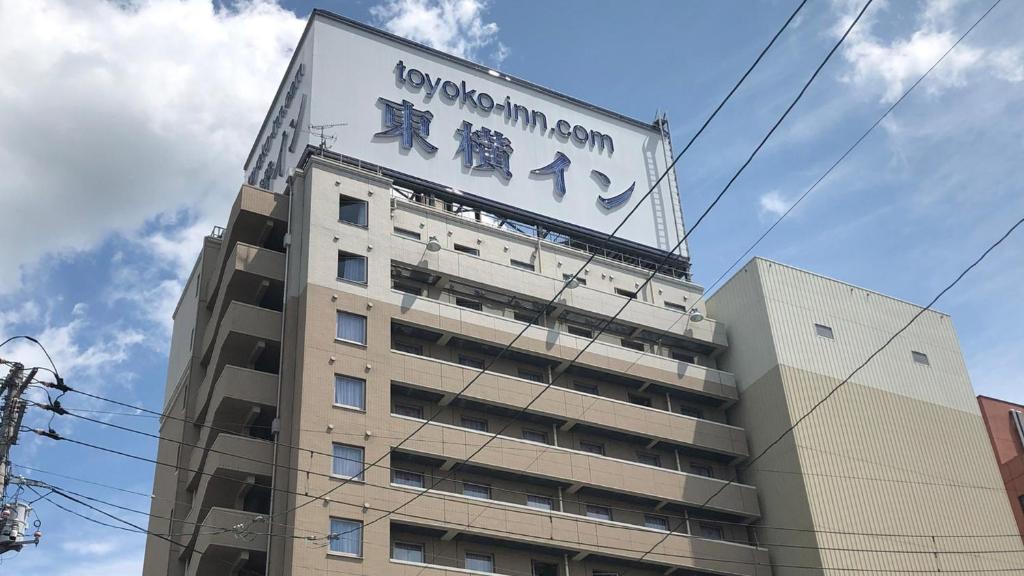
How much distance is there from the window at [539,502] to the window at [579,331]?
10.8 metres

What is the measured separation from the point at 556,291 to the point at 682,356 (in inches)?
362

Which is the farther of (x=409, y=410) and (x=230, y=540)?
(x=409, y=410)

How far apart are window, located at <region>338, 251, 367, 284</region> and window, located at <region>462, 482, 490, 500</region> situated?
11068 mm

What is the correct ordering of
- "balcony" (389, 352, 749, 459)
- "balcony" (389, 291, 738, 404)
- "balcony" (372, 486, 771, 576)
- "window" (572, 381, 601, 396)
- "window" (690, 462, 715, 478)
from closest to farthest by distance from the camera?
"balcony" (372, 486, 771, 576) → "balcony" (389, 352, 749, 459) → "balcony" (389, 291, 738, 404) → "window" (572, 381, 601, 396) → "window" (690, 462, 715, 478)

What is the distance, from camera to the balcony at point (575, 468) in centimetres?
5056

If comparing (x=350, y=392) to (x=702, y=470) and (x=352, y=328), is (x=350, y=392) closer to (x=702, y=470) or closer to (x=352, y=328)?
(x=352, y=328)

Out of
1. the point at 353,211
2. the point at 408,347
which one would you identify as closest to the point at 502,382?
the point at 408,347

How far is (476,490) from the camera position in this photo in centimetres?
5231

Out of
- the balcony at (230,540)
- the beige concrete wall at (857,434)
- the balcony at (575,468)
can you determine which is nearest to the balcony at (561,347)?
the beige concrete wall at (857,434)

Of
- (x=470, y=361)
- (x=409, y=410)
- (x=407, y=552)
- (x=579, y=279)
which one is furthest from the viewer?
(x=579, y=279)

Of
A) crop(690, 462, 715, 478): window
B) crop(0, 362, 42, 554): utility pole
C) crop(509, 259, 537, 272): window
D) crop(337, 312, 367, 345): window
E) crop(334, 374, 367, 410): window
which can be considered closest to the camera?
crop(0, 362, 42, 554): utility pole

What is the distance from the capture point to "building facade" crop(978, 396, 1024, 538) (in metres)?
61.3

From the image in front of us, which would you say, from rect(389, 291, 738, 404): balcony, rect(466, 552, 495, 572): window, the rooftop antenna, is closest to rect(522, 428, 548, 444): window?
rect(389, 291, 738, 404): balcony

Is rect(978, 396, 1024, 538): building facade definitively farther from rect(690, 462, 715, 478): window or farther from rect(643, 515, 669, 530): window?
rect(643, 515, 669, 530): window
